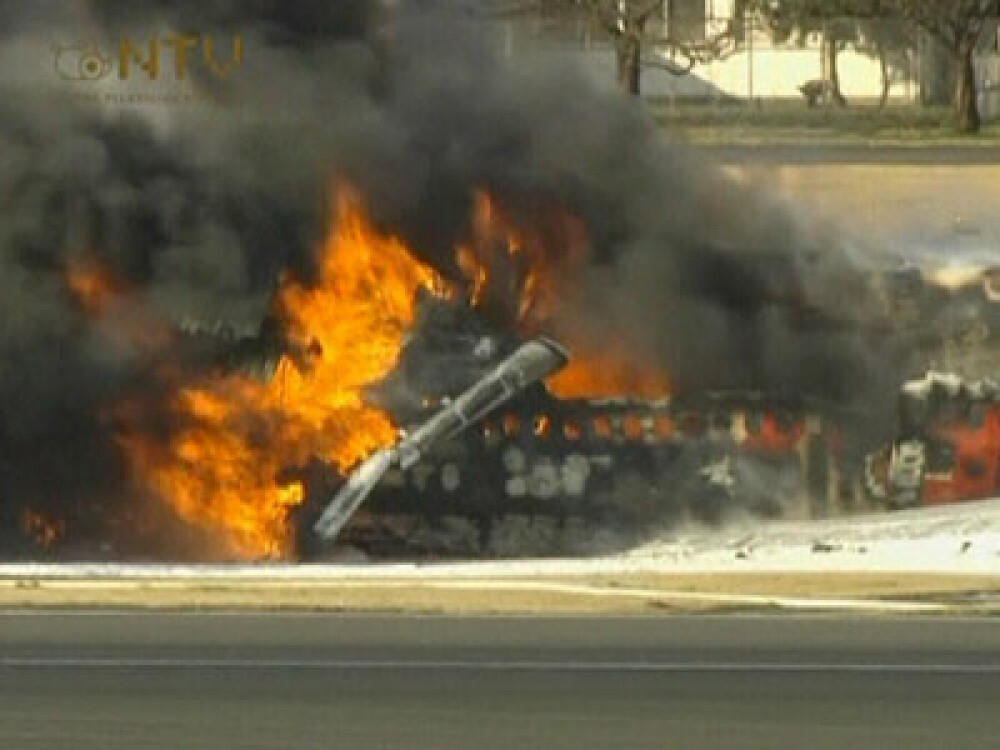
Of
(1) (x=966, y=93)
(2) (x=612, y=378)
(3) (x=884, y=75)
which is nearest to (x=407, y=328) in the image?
(2) (x=612, y=378)

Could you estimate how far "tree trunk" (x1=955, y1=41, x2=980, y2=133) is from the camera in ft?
152

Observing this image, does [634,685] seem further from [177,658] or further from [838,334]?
[838,334]

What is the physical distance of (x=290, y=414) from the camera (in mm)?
19203

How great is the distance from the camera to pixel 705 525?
19.7 metres

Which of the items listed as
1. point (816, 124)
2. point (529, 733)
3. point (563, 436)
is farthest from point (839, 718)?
point (816, 124)

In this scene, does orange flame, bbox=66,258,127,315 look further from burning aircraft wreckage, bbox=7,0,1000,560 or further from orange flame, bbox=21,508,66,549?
orange flame, bbox=21,508,66,549

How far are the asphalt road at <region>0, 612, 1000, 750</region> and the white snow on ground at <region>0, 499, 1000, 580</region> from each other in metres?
2.55

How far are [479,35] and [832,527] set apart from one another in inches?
174

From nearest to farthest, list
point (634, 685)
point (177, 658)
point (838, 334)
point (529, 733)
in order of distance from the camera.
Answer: point (529, 733) < point (634, 685) < point (177, 658) < point (838, 334)

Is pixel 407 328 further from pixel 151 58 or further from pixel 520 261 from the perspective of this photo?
pixel 151 58

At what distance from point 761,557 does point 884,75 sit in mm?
36327

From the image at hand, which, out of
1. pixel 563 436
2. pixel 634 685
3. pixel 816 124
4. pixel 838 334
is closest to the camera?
pixel 634 685

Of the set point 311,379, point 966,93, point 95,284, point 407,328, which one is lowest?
point 966,93

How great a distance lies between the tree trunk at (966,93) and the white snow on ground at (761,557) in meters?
27.2
